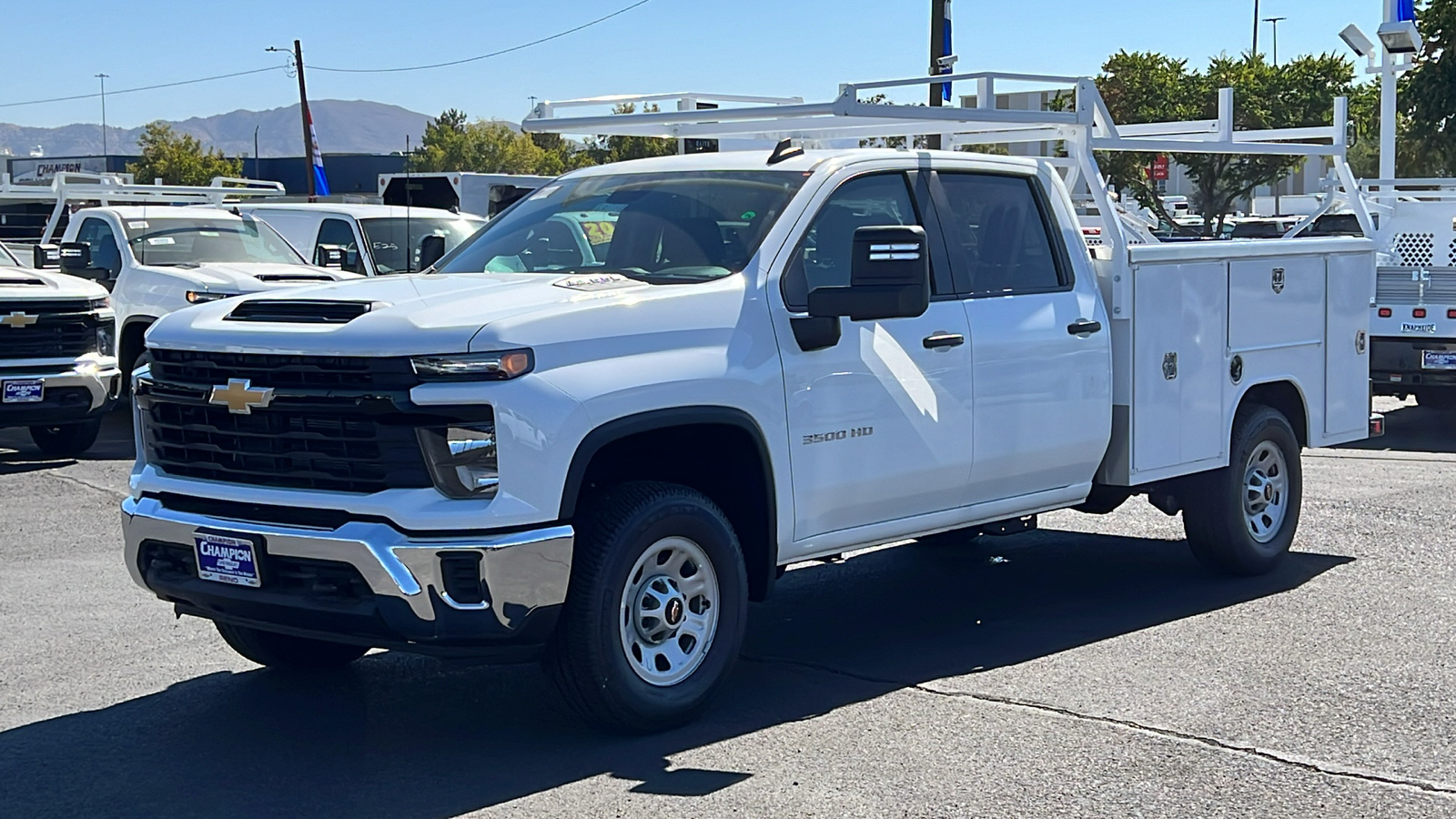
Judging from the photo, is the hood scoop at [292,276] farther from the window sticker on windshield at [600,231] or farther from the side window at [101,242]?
the window sticker on windshield at [600,231]

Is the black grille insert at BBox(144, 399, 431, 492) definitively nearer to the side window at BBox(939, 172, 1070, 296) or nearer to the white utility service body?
the side window at BBox(939, 172, 1070, 296)

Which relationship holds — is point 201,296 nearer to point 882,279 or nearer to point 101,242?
point 101,242

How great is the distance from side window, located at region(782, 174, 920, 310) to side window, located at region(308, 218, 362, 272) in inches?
429

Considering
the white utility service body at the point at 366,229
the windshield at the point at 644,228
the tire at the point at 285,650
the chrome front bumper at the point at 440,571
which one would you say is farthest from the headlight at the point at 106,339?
the chrome front bumper at the point at 440,571

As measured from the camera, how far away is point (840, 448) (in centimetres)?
636

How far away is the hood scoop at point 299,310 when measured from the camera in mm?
5664

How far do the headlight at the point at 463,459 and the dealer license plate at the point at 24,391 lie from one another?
7.99 meters

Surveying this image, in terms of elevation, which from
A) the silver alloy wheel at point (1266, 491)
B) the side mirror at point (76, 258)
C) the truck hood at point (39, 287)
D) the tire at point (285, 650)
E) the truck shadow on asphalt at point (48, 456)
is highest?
the side mirror at point (76, 258)

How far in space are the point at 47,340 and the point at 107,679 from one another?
21.7ft

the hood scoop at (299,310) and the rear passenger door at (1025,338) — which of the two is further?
the rear passenger door at (1025,338)

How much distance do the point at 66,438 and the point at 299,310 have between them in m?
8.49

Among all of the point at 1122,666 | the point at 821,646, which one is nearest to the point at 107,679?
the point at 821,646

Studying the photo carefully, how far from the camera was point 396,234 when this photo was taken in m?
17.4

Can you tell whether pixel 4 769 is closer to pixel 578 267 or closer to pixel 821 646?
pixel 578 267
